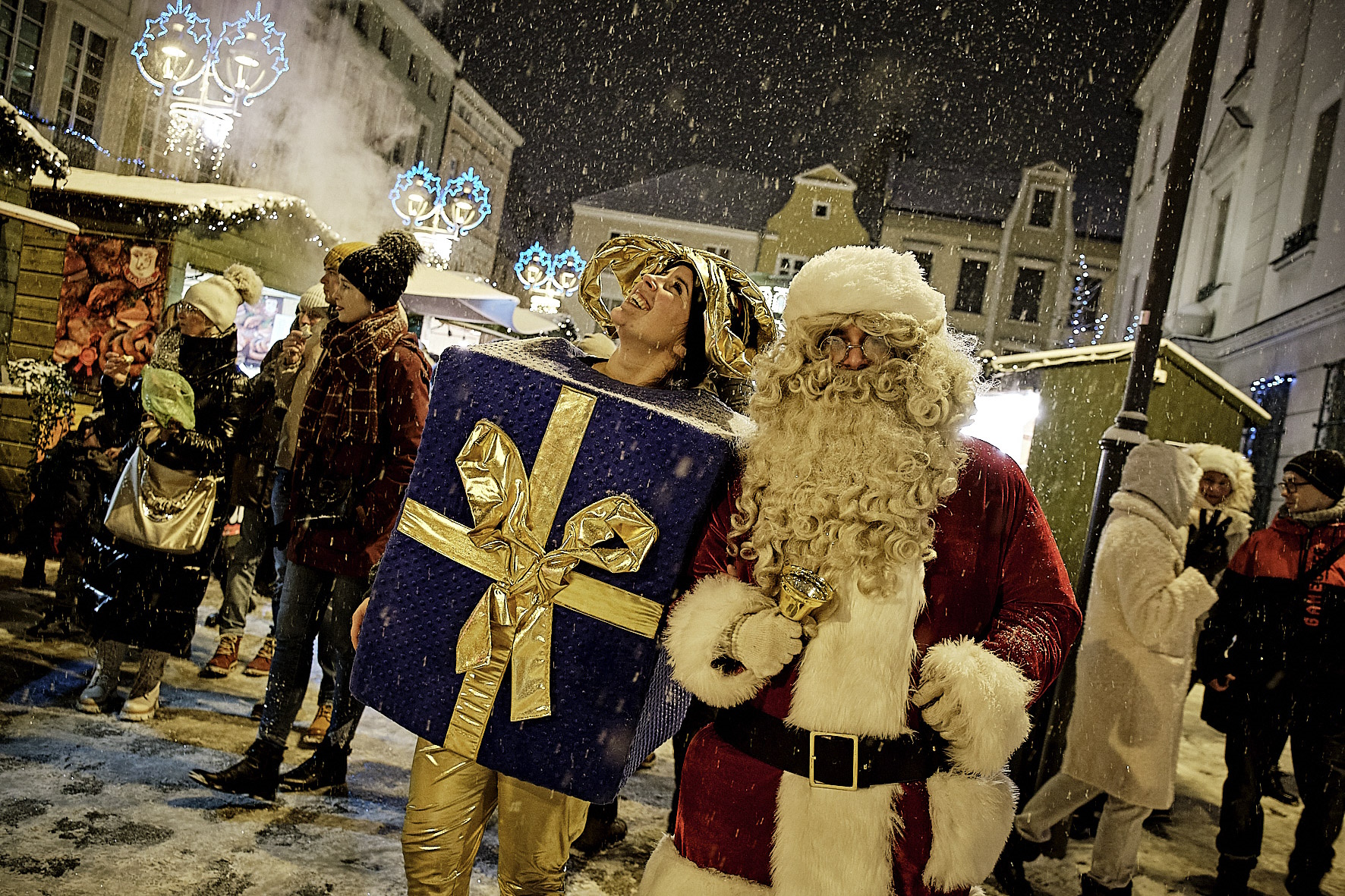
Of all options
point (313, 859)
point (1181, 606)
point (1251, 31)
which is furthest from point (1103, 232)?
point (313, 859)

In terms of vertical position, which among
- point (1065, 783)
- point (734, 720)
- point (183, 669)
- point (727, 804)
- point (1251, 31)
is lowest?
point (183, 669)

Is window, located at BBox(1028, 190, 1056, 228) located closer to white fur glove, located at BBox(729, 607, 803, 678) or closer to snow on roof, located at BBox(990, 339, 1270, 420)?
snow on roof, located at BBox(990, 339, 1270, 420)

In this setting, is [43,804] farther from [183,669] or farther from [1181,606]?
[1181,606]

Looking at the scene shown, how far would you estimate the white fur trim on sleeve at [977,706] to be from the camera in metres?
1.80

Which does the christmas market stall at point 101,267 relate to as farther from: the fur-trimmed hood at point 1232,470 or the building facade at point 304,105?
the fur-trimmed hood at point 1232,470

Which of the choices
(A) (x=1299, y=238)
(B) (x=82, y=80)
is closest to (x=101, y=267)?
(B) (x=82, y=80)

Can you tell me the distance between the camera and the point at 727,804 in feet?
6.48

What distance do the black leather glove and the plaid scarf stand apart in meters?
4.82

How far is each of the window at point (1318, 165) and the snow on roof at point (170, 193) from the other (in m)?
12.6

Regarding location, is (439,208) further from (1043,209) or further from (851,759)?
(1043,209)

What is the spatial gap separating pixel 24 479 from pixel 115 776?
5.26 meters

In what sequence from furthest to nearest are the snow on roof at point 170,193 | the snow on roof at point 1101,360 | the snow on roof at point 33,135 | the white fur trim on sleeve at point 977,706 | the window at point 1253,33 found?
the window at point 1253,33 < the snow on roof at point 170,193 < the snow on roof at point 1101,360 < the snow on roof at point 33,135 < the white fur trim on sleeve at point 977,706

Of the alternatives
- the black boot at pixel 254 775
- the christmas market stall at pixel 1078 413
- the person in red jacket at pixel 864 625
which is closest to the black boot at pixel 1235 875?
the christmas market stall at pixel 1078 413

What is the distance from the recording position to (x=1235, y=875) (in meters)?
4.41
